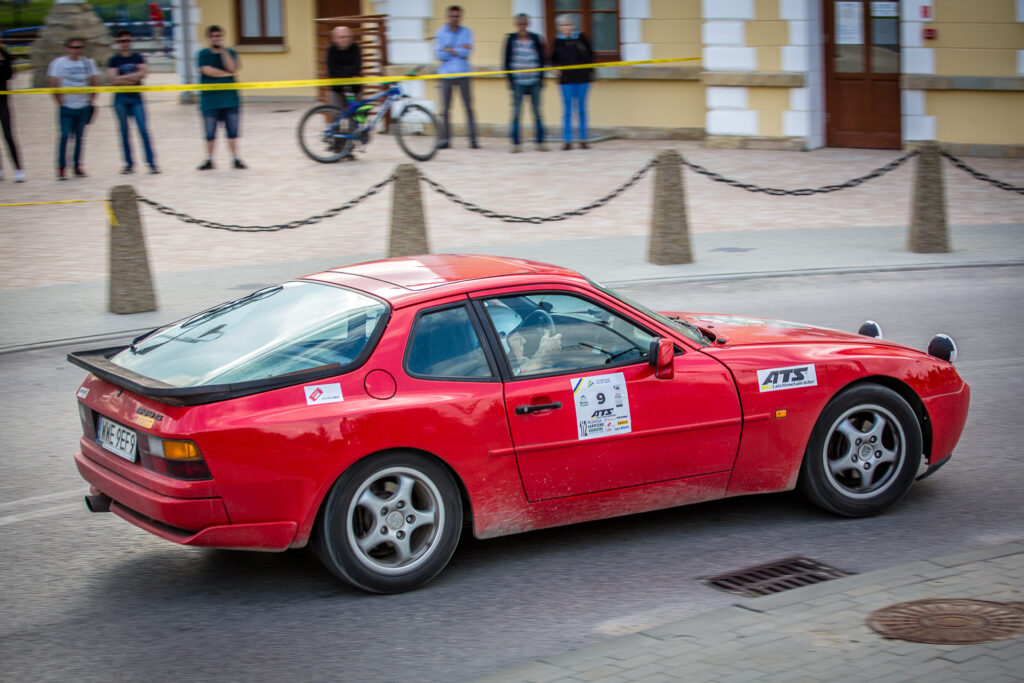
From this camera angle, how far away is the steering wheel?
5.48m

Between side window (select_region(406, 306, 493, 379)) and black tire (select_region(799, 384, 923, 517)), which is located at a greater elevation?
side window (select_region(406, 306, 493, 379))

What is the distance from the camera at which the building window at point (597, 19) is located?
2352 centimetres

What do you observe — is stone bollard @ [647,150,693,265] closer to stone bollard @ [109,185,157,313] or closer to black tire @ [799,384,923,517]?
stone bollard @ [109,185,157,313]

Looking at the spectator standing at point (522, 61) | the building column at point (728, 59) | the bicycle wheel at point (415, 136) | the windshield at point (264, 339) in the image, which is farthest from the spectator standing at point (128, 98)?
the windshield at point (264, 339)

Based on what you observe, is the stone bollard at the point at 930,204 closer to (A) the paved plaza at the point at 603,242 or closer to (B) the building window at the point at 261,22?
(A) the paved plaza at the point at 603,242

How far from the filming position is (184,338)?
5629 mm

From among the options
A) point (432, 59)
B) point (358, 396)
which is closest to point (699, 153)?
point (432, 59)

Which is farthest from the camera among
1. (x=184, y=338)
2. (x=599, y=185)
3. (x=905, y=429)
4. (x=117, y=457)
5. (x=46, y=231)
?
(x=599, y=185)

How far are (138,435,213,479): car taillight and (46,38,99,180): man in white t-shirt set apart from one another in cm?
1450

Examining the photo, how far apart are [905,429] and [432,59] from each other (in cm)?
2019

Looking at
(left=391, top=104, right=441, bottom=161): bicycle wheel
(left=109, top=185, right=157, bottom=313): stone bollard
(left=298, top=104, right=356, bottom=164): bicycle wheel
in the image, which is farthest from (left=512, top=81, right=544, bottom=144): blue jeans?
(left=109, top=185, right=157, bottom=313): stone bollard

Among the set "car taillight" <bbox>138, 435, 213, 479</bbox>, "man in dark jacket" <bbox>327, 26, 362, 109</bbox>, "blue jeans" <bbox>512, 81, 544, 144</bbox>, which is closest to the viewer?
"car taillight" <bbox>138, 435, 213, 479</bbox>

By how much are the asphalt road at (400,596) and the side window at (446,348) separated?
0.92 m

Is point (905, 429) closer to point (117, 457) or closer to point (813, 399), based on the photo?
point (813, 399)
